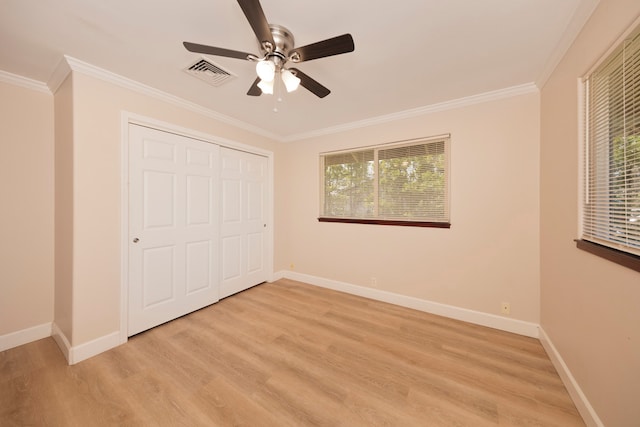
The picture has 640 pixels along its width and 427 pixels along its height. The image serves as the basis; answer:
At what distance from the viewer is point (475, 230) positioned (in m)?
2.41

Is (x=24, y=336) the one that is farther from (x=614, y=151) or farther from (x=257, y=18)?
(x=614, y=151)

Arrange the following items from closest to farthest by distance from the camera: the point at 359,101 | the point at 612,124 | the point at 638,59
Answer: the point at 638,59 < the point at 612,124 < the point at 359,101

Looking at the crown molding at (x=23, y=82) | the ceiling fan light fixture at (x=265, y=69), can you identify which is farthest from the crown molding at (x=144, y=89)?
the ceiling fan light fixture at (x=265, y=69)

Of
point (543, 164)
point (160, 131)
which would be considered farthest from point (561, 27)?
point (160, 131)

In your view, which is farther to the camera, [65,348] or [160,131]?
[160,131]

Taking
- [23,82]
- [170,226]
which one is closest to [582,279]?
[170,226]

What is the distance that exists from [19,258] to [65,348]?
0.97 m

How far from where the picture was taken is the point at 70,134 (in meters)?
1.86

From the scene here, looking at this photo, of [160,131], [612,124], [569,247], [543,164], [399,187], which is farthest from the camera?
[399,187]

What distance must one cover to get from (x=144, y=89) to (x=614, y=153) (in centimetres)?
363

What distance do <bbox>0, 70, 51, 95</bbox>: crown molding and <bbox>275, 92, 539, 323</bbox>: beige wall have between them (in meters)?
3.24

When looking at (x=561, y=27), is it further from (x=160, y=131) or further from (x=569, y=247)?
(x=160, y=131)

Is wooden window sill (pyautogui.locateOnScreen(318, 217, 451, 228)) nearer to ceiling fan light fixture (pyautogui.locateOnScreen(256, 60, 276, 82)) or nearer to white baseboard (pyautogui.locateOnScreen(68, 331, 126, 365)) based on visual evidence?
ceiling fan light fixture (pyautogui.locateOnScreen(256, 60, 276, 82))

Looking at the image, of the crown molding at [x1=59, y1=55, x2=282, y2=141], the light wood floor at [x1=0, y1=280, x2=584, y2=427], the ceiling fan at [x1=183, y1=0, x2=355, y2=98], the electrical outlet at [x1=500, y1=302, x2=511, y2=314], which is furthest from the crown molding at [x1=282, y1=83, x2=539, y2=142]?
the light wood floor at [x1=0, y1=280, x2=584, y2=427]
